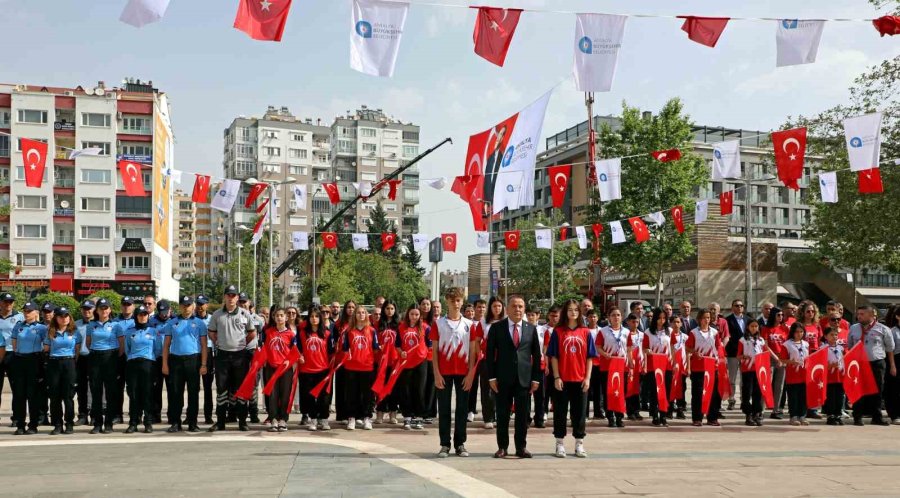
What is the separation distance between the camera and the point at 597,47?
13469 millimetres

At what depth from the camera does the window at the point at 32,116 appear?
2749 inches

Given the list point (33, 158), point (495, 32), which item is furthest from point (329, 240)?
point (495, 32)

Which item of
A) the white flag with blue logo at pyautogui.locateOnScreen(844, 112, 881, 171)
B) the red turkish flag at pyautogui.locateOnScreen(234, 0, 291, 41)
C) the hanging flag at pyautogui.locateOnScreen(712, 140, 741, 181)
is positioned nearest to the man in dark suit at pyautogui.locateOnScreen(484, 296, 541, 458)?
the red turkish flag at pyautogui.locateOnScreen(234, 0, 291, 41)

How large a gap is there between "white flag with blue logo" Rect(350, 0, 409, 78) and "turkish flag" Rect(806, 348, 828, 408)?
8.23 m

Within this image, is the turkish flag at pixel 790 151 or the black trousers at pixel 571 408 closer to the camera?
the black trousers at pixel 571 408

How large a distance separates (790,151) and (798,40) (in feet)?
24.6

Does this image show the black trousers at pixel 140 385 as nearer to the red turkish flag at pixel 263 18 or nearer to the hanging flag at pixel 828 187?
the red turkish flag at pixel 263 18

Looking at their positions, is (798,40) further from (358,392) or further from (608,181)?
(608,181)

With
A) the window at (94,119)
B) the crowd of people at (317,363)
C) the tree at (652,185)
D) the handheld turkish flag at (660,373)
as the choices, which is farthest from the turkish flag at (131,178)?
the window at (94,119)

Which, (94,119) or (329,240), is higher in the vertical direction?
(94,119)

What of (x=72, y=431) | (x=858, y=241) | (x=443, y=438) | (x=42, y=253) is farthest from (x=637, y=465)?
(x=42, y=253)

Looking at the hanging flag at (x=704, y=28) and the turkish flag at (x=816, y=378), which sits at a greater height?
the hanging flag at (x=704, y=28)

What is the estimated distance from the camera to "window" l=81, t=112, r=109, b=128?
71.4 m

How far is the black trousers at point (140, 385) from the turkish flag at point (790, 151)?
1481 centimetres
